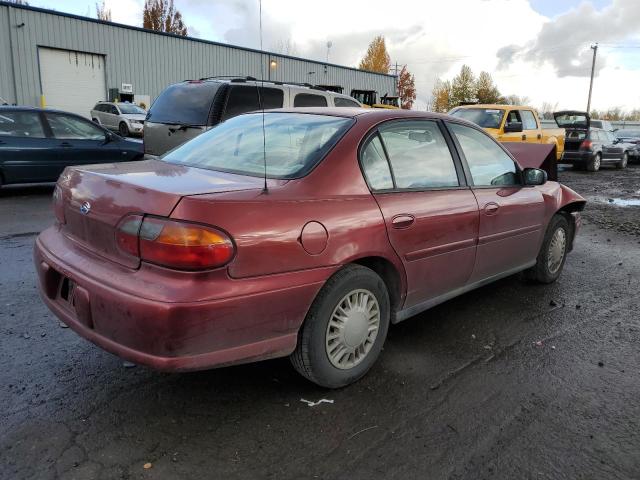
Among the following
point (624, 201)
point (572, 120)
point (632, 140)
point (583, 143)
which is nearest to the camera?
point (624, 201)

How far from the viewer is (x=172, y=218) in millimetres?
2305

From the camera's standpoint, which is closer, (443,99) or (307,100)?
(307,100)

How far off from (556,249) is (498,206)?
145 cm

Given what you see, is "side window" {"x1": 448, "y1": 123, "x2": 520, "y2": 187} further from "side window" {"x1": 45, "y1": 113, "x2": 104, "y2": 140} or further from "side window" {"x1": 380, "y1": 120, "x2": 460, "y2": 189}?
"side window" {"x1": 45, "y1": 113, "x2": 104, "y2": 140}

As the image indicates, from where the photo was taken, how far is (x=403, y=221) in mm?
3102

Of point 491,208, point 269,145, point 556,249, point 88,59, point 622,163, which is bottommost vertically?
point 622,163

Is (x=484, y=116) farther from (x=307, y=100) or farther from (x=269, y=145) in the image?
(x=269, y=145)

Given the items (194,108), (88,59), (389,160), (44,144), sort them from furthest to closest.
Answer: (88,59)
(44,144)
(194,108)
(389,160)

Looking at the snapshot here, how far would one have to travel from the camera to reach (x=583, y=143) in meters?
17.4

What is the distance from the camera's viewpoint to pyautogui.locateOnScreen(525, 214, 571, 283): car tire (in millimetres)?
4826

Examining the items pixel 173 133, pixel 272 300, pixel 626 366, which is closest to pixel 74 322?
pixel 272 300

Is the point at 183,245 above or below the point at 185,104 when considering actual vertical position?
below

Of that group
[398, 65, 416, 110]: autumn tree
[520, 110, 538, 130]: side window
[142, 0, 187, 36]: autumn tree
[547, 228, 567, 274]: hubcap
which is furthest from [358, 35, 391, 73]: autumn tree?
[547, 228, 567, 274]: hubcap

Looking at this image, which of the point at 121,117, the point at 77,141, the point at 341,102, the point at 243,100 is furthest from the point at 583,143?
the point at 121,117
